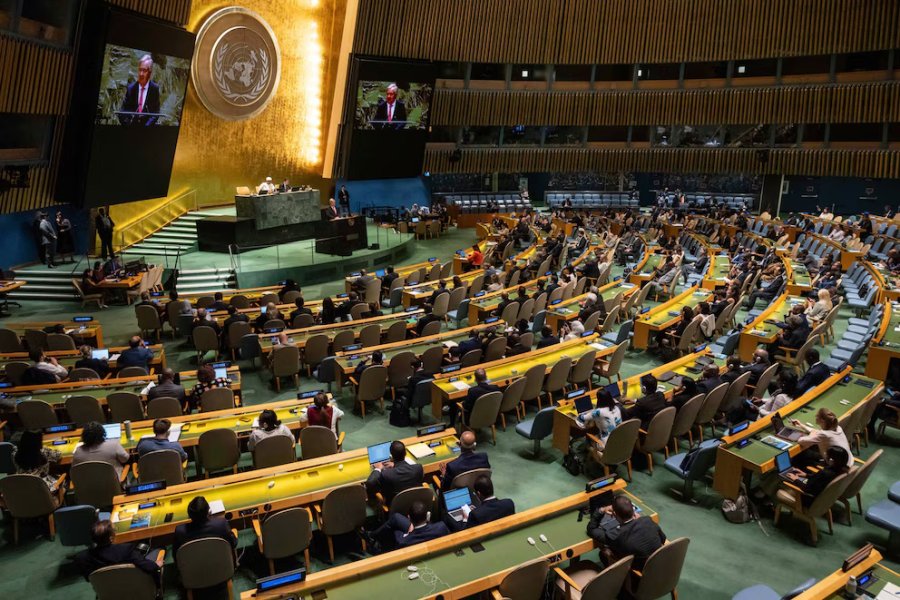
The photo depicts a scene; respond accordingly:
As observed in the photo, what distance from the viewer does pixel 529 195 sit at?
117 ft

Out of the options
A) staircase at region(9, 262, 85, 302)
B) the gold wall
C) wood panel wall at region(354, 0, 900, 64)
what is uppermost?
wood panel wall at region(354, 0, 900, 64)

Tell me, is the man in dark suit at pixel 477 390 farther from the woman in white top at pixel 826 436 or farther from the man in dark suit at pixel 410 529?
the woman in white top at pixel 826 436

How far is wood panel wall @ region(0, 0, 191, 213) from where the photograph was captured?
14141mm

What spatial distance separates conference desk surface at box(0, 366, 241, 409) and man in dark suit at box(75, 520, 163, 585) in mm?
3847

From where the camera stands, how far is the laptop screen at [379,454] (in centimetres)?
656

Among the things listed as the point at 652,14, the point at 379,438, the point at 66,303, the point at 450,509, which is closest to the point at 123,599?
the point at 450,509

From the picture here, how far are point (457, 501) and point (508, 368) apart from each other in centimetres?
401

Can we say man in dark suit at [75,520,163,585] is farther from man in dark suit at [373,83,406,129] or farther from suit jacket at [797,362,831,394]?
man in dark suit at [373,83,406,129]

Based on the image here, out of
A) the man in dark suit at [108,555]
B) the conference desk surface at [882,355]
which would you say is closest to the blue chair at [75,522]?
the man in dark suit at [108,555]

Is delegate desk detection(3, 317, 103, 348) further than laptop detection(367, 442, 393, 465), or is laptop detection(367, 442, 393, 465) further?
delegate desk detection(3, 317, 103, 348)

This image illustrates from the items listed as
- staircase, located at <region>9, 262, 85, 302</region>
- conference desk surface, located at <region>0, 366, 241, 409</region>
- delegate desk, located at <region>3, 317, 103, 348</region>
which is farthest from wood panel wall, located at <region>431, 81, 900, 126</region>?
conference desk surface, located at <region>0, 366, 241, 409</region>

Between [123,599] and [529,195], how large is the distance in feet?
107

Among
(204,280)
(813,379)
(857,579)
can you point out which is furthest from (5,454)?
(204,280)

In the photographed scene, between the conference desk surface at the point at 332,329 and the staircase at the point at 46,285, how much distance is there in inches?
335
